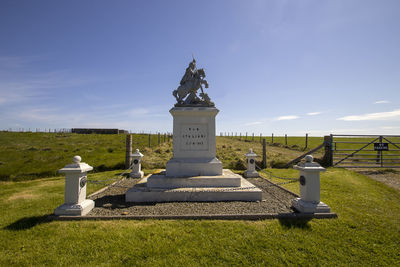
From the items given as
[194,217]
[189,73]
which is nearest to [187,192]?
[194,217]

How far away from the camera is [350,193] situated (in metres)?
6.04

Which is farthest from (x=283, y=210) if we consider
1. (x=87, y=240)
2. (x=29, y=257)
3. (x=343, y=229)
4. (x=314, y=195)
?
(x=29, y=257)

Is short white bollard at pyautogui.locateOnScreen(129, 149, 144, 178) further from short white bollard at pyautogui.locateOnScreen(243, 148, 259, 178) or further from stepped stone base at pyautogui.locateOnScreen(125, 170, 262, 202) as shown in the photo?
short white bollard at pyautogui.locateOnScreen(243, 148, 259, 178)

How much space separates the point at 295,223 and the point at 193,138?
379 centimetres

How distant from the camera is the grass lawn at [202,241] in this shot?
270 cm

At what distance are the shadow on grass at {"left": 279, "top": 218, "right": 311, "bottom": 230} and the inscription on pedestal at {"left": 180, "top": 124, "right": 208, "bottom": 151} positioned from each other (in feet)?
10.7

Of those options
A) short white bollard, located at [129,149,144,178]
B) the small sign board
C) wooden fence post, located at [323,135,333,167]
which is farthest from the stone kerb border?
the small sign board

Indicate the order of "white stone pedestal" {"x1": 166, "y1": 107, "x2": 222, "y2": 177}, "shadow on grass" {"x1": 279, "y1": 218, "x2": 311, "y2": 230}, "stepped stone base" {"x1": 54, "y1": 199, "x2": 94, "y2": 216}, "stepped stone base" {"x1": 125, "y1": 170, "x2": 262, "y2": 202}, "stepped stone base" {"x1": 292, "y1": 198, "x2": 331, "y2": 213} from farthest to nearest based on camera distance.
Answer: "white stone pedestal" {"x1": 166, "y1": 107, "x2": 222, "y2": 177} < "stepped stone base" {"x1": 125, "y1": 170, "x2": 262, "y2": 202} < "stepped stone base" {"x1": 292, "y1": 198, "x2": 331, "y2": 213} < "stepped stone base" {"x1": 54, "y1": 199, "x2": 94, "y2": 216} < "shadow on grass" {"x1": 279, "y1": 218, "x2": 311, "y2": 230}

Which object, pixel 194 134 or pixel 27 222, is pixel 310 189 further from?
pixel 27 222

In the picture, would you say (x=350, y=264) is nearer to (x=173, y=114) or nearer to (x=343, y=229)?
(x=343, y=229)

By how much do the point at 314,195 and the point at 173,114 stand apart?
4658 mm

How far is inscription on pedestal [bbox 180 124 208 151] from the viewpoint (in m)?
6.35

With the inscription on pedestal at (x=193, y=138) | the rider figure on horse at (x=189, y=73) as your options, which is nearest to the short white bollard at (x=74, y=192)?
the inscription on pedestal at (x=193, y=138)

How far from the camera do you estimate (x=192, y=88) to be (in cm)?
662
